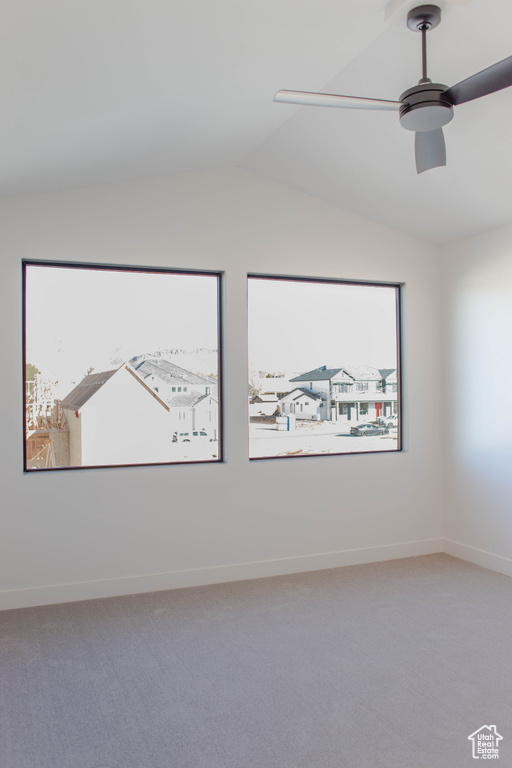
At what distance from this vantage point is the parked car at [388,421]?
4.76 metres

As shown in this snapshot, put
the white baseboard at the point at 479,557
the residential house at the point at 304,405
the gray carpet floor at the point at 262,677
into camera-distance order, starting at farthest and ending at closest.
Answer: the residential house at the point at 304,405
the white baseboard at the point at 479,557
the gray carpet floor at the point at 262,677

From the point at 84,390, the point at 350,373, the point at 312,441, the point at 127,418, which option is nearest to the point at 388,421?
the point at 350,373

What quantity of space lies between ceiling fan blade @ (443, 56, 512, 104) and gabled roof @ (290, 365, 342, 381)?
2.43 metres

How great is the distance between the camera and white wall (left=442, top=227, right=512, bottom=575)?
426 cm

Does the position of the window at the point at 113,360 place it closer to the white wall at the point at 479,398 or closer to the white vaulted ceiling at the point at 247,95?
the white vaulted ceiling at the point at 247,95

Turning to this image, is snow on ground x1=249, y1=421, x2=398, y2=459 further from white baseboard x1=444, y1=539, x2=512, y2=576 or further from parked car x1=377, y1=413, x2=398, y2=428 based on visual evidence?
white baseboard x1=444, y1=539, x2=512, y2=576

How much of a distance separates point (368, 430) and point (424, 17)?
2.96 metres

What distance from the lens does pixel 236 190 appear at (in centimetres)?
425

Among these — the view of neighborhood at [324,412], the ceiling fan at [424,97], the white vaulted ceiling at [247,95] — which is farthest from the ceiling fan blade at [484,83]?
the view of neighborhood at [324,412]

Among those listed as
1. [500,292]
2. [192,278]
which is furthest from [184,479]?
[500,292]

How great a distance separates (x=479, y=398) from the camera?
14.7 feet

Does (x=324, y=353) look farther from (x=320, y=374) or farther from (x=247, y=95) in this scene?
(x=247, y=95)

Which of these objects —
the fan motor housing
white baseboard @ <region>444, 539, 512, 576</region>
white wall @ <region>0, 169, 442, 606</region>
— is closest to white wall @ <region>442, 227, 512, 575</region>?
white baseboard @ <region>444, 539, 512, 576</region>

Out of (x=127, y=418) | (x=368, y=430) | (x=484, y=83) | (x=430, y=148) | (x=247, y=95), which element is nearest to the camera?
(x=484, y=83)
